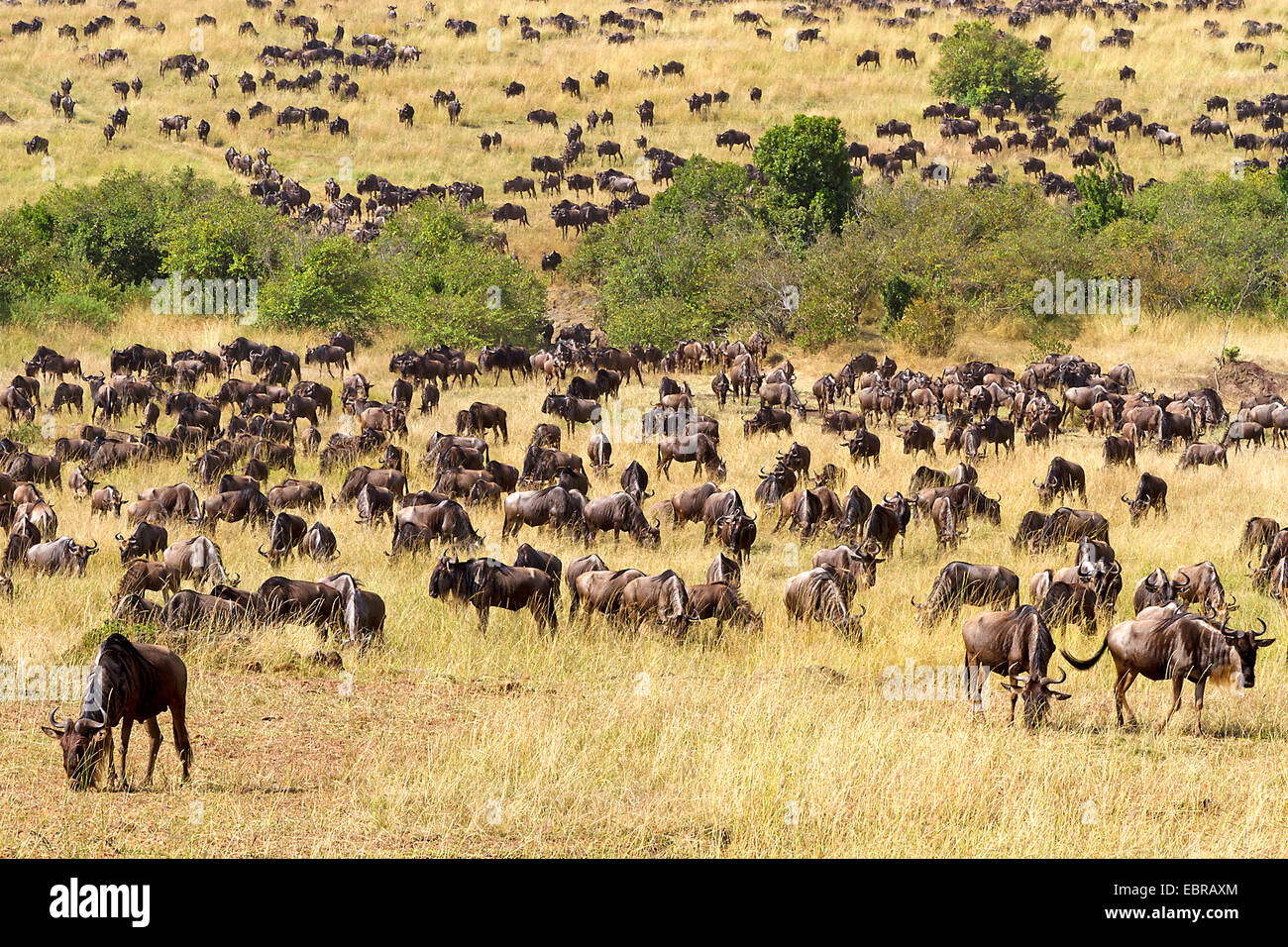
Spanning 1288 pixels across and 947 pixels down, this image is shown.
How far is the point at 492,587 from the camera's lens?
579 inches

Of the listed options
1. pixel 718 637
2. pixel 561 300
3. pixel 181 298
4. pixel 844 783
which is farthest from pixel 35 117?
pixel 844 783

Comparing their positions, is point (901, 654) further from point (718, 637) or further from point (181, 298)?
point (181, 298)

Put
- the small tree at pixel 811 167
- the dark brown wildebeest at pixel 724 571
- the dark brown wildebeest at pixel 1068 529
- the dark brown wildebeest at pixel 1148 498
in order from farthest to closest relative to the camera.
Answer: the small tree at pixel 811 167 → the dark brown wildebeest at pixel 1148 498 → the dark brown wildebeest at pixel 1068 529 → the dark brown wildebeest at pixel 724 571

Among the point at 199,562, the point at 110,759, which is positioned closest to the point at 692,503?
the point at 199,562

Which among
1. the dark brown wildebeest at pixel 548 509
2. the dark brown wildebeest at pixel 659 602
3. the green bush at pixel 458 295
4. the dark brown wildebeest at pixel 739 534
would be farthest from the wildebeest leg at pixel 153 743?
the green bush at pixel 458 295

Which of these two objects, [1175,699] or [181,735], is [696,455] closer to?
[1175,699]

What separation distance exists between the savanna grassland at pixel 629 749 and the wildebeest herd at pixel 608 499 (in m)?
0.41

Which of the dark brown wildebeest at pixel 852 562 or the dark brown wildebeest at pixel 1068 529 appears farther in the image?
the dark brown wildebeest at pixel 1068 529

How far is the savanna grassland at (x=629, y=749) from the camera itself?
864cm

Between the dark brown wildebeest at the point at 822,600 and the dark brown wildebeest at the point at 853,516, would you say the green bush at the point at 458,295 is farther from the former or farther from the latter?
the dark brown wildebeest at the point at 822,600

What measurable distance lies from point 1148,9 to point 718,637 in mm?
82088

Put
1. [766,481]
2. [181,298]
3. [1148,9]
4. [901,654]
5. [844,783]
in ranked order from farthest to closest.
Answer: [1148,9], [181,298], [766,481], [901,654], [844,783]

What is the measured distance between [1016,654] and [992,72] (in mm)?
61177

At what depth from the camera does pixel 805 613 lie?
49.4ft
